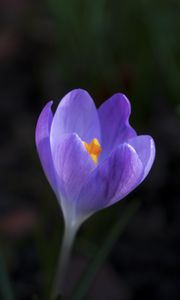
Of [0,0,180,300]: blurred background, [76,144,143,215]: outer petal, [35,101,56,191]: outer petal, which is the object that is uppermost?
[35,101,56,191]: outer petal

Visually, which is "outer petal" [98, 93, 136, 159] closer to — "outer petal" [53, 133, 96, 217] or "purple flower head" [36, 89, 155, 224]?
"purple flower head" [36, 89, 155, 224]

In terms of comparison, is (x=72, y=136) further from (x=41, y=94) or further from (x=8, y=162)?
(x=41, y=94)

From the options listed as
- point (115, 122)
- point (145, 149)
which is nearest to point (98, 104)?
point (115, 122)

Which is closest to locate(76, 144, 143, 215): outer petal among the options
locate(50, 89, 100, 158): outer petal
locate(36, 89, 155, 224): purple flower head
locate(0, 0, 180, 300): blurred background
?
locate(36, 89, 155, 224): purple flower head

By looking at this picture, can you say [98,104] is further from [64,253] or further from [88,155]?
[88,155]

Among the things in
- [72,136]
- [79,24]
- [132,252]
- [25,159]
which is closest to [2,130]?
[25,159]
